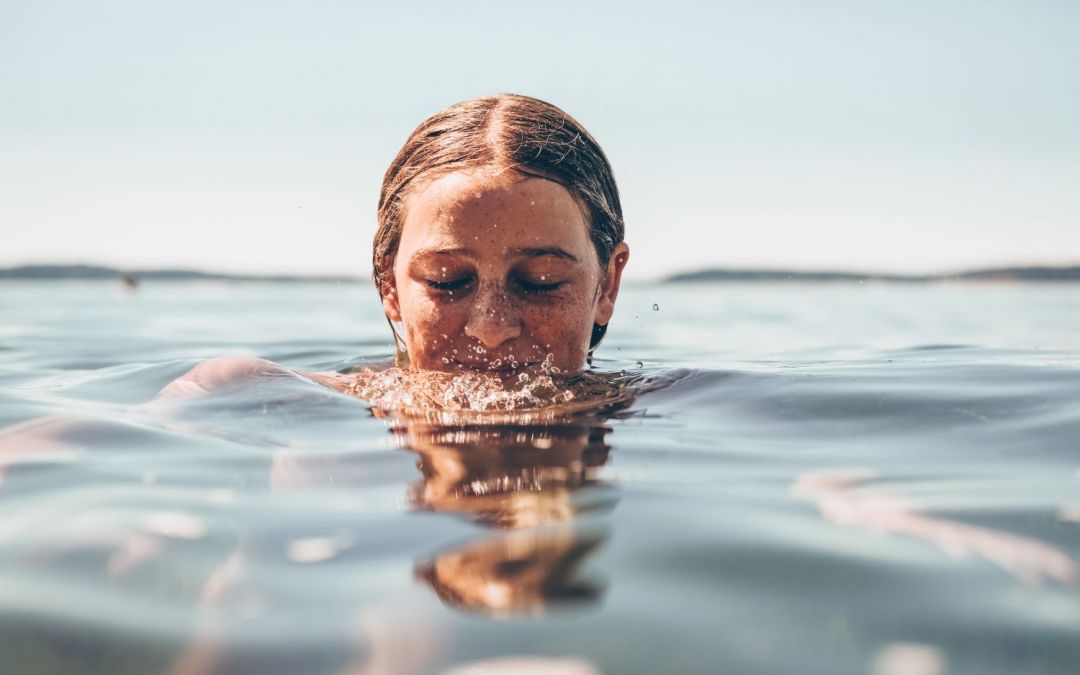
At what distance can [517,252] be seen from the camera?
11.7 ft

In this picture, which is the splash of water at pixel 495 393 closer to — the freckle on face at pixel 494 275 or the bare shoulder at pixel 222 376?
the freckle on face at pixel 494 275

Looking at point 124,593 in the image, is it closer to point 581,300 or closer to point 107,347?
point 581,300

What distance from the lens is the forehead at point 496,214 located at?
358cm

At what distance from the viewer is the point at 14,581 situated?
5.20 feet

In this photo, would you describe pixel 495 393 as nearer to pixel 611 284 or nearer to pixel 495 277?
pixel 495 277

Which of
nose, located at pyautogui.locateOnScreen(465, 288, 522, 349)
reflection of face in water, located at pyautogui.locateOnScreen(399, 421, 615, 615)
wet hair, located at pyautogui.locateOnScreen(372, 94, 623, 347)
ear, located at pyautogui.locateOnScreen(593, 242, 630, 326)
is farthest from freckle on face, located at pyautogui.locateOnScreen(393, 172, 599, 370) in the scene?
reflection of face in water, located at pyautogui.locateOnScreen(399, 421, 615, 615)

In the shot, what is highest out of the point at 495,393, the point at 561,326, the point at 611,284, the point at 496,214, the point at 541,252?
the point at 496,214

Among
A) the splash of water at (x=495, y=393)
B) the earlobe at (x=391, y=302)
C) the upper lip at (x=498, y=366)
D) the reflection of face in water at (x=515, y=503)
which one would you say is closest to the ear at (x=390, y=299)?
the earlobe at (x=391, y=302)

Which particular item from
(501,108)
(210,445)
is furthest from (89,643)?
(501,108)

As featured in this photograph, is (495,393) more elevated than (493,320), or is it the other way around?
(493,320)

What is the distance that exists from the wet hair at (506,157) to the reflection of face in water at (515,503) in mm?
1324

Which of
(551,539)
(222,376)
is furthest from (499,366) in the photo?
(551,539)

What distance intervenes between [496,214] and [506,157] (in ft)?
1.25

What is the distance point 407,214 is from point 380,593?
2760mm
